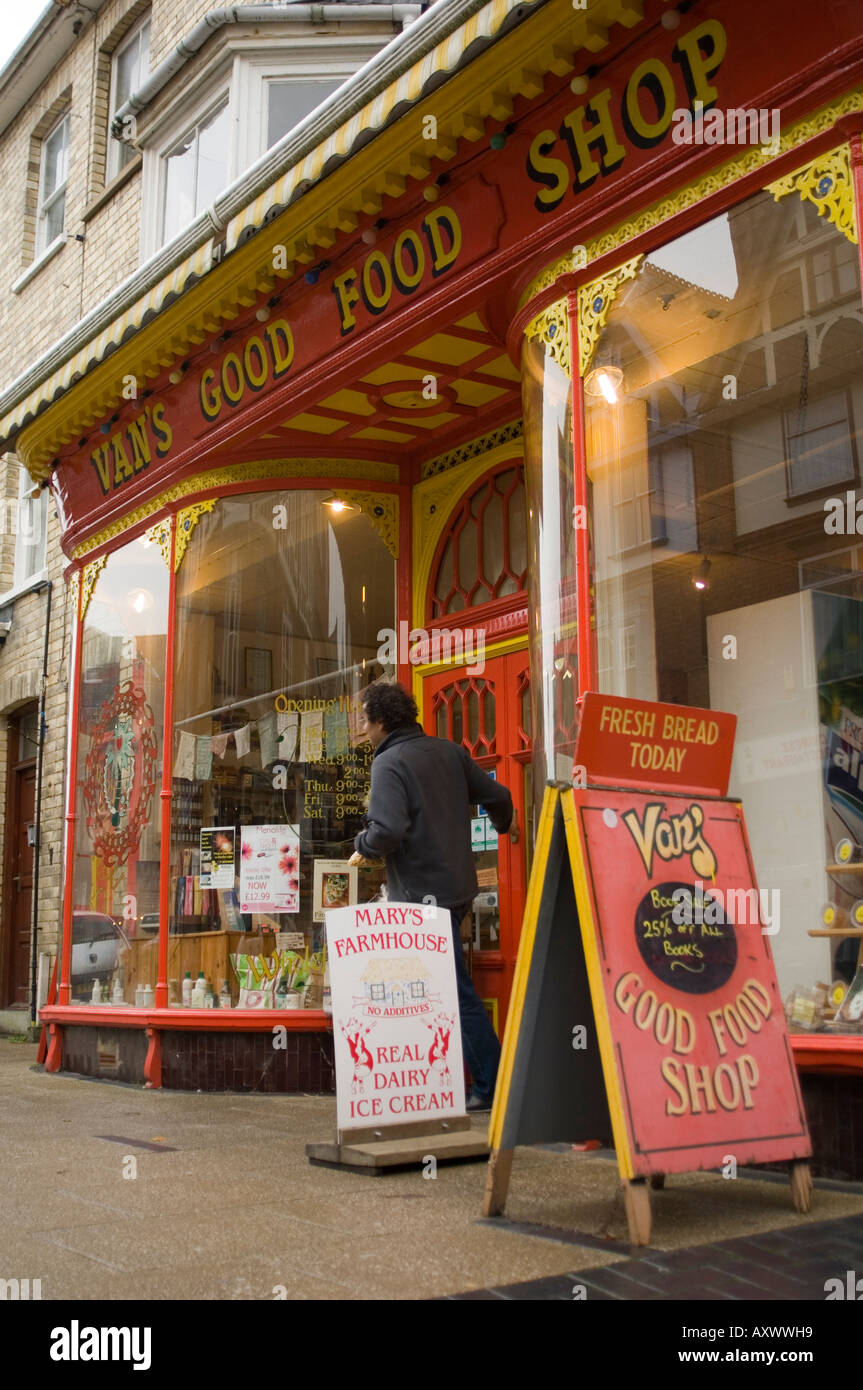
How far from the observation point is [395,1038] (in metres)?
5.04

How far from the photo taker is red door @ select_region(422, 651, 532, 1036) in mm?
7129

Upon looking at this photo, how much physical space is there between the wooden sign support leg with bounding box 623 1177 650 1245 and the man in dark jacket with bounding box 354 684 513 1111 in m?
2.37

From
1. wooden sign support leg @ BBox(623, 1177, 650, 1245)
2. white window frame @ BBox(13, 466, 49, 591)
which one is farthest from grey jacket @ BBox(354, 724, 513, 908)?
white window frame @ BBox(13, 466, 49, 591)

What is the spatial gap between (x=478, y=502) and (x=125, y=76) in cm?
834

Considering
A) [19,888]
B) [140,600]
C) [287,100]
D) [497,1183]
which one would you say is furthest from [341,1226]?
[19,888]

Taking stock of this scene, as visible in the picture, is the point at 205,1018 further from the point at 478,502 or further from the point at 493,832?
the point at 478,502

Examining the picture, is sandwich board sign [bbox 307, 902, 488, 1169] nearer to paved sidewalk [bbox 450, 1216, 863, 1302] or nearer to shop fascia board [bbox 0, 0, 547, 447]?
paved sidewalk [bbox 450, 1216, 863, 1302]

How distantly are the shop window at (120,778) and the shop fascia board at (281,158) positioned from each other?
145 cm

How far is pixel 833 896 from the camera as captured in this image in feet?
17.2
